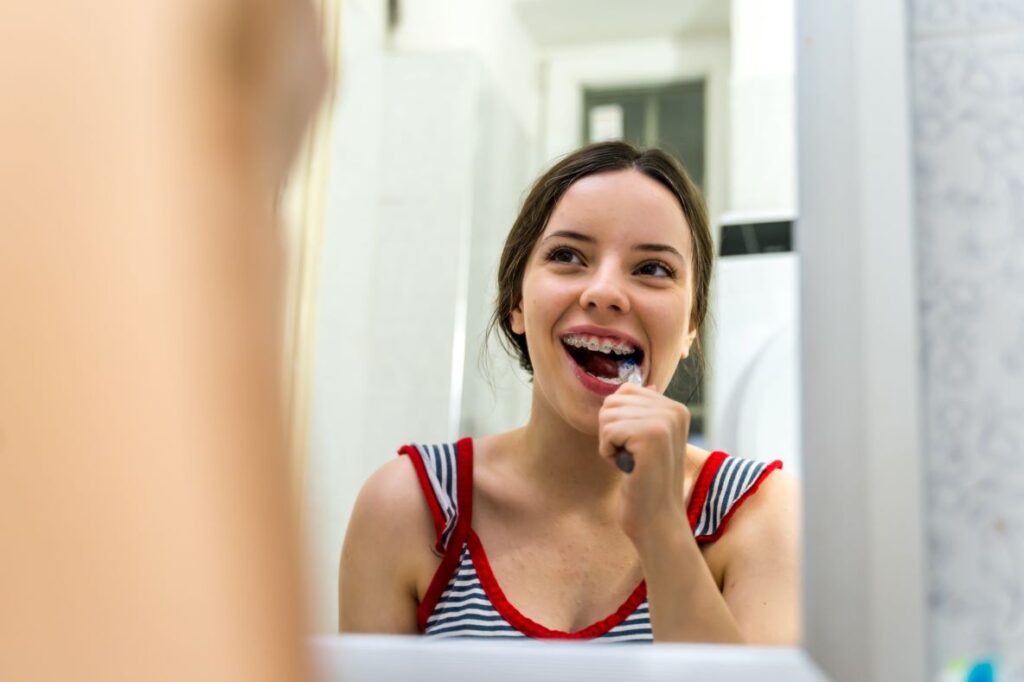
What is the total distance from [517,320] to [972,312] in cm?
33

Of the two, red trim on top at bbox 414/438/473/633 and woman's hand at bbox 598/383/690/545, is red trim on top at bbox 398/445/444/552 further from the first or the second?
woman's hand at bbox 598/383/690/545

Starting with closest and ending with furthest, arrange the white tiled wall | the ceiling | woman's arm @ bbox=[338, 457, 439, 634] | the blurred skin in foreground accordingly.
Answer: the blurred skin in foreground
the white tiled wall
woman's arm @ bbox=[338, 457, 439, 634]
the ceiling

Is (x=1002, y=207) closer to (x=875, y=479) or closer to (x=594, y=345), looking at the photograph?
(x=875, y=479)

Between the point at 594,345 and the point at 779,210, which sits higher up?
the point at 779,210

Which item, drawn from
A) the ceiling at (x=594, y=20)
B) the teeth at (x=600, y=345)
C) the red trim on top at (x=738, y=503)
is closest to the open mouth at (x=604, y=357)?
the teeth at (x=600, y=345)

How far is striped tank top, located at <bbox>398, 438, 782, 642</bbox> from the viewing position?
1.61ft

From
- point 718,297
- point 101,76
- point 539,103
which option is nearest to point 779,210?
point 718,297

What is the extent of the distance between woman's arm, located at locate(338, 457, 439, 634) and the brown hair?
13 cm

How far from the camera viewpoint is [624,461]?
1.69ft

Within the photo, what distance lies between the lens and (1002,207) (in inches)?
16.5

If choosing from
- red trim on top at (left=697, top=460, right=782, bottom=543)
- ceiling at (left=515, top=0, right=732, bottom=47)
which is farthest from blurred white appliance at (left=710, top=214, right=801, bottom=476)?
ceiling at (left=515, top=0, right=732, bottom=47)

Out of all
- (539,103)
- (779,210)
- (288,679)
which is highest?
(539,103)

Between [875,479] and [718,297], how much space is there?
0.32 m

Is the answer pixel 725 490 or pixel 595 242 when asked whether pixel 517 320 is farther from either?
pixel 725 490
